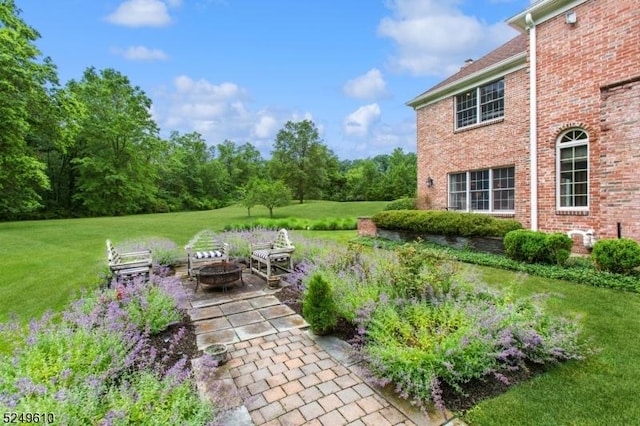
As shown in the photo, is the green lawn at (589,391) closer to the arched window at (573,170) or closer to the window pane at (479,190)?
the arched window at (573,170)

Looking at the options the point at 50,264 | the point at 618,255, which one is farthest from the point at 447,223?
the point at 50,264

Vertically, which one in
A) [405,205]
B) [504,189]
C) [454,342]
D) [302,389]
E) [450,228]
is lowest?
[302,389]

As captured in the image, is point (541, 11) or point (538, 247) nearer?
point (538, 247)

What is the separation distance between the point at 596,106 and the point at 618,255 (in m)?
3.99

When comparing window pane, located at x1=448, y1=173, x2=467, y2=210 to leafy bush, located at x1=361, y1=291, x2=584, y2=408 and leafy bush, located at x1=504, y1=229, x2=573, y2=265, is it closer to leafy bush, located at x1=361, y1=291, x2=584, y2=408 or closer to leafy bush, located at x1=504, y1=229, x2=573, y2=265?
leafy bush, located at x1=504, y1=229, x2=573, y2=265

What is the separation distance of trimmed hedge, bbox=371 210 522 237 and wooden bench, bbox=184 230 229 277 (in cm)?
593

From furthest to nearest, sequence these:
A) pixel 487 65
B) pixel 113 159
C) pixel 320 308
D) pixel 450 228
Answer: pixel 113 159 < pixel 487 65 < pixel 450 228 < pixel 320 308

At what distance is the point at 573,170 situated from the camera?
26.8 ft

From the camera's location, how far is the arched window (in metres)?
7.96

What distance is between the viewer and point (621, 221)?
6750mm

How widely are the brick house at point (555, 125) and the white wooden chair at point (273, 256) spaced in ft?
22.4

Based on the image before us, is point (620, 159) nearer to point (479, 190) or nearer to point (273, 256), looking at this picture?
point (479, 190)

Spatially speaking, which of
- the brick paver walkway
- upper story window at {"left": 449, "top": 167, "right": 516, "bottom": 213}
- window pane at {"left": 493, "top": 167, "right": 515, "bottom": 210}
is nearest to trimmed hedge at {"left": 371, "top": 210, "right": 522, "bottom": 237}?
window pane at {"left": 493, "top": 167, "right": 515, "bottom": 210}

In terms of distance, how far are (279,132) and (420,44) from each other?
2122cm
